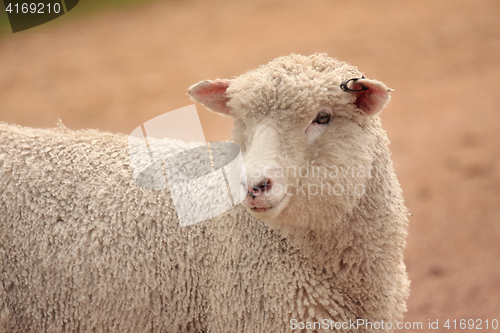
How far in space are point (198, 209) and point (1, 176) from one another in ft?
3.86

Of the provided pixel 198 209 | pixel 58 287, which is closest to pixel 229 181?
pixel 198 209

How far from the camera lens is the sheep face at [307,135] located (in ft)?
6.50

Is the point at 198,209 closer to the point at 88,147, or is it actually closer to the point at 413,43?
the point at 88,147

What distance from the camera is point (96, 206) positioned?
257cm

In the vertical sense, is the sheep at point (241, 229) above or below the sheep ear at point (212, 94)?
below

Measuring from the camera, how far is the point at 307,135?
208 centimetres

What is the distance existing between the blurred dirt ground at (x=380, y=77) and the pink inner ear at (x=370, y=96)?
336 cm

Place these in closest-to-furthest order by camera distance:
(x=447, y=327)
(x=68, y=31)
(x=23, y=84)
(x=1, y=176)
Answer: (x=1, y=176), (x=447, y=327), (x=23, y=84), (x=68, y=31)

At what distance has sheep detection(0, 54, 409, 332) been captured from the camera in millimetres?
2064
